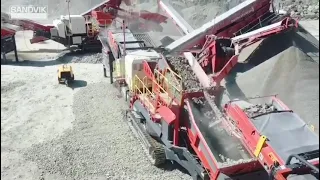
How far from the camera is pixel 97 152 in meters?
9.27

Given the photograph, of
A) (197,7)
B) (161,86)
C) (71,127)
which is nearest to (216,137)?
(161,86)

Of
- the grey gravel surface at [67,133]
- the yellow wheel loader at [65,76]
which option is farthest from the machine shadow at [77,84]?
the yellow wheel loader at [65,76]

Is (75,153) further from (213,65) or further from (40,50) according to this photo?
(40,50)

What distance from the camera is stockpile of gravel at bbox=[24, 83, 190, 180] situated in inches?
336

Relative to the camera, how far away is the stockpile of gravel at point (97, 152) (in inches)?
336

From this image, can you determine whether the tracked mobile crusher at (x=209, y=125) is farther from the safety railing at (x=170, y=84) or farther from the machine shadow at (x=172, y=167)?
the machine shadow at (x=172, y=167)

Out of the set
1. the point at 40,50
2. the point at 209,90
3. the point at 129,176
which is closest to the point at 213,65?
the point at 209,90

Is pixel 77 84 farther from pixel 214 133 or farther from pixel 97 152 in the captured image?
pixel 214 133

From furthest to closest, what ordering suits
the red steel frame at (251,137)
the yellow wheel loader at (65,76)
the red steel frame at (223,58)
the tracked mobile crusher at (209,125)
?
the yellow wheel loader at (65,76) < the red steel frame at (223,58) < the tracked mobile crusher at (209,125) < the red steel frame at (251,137)

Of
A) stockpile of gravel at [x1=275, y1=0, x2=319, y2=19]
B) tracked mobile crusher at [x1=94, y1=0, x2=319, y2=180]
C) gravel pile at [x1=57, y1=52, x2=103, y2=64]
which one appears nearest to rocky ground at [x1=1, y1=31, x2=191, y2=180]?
tracked mobile crusher at [x1=94, y1=0, x2=319, y2=180]

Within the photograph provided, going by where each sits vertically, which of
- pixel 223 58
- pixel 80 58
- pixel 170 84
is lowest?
pixel 80 58

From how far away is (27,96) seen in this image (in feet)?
39.5

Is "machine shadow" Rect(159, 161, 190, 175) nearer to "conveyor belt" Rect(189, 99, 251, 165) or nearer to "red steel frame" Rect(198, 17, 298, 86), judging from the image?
"conveyor belt" Rect(189, 99, 251, 165)

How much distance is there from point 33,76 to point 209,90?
7.52m
